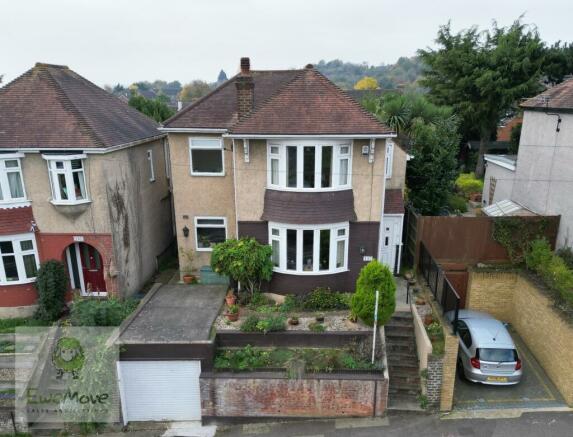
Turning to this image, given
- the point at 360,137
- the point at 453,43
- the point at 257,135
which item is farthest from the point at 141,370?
the point at 453,43

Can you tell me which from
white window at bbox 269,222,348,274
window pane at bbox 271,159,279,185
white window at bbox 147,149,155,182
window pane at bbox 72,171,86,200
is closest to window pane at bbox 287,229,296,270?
white window at bbox 269,222,348,274

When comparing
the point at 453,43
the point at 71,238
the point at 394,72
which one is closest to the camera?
the point at 71,238

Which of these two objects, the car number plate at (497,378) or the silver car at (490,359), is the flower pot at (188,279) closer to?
the silver car at (490,359)

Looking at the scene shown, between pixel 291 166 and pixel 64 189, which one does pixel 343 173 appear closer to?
pixel 291 166

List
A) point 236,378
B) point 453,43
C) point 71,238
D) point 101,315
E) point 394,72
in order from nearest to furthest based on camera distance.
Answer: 1. point 236,378
2. point 101,315
3. point 71,238
4. point 453,43
5. point 394,72

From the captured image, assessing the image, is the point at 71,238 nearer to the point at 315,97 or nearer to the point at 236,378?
the point at 236,378

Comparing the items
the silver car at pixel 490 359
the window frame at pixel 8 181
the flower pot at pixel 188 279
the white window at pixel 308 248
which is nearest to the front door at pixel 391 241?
the white window at pixel 308 248
